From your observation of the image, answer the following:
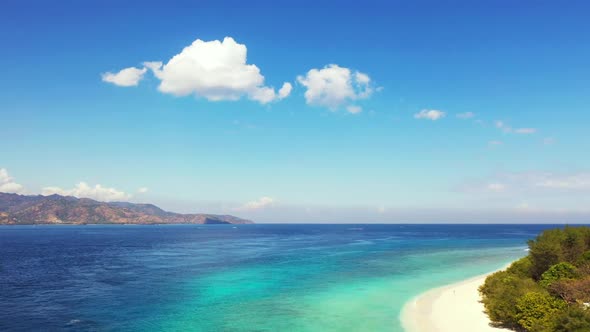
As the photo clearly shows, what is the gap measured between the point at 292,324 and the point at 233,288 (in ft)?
79.6

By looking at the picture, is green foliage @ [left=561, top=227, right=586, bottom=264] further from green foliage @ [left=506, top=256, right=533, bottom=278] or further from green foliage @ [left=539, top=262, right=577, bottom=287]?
green foliage @ [left=539, top=262, right=577, bottom=287]

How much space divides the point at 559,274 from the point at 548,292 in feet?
22.1

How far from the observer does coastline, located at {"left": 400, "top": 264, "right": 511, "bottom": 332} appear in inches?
1630

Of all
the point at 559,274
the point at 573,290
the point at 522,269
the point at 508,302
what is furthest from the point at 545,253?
the point at 508,302

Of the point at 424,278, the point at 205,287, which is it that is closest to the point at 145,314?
the point at 205,287

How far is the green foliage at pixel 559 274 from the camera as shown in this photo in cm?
4409

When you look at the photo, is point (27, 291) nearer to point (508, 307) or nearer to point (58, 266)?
point (58, 266)

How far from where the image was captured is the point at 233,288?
64750 mm

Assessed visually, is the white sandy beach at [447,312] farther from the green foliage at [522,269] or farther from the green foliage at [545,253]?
the green foliage at [545,253]

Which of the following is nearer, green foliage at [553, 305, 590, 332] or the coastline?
green foliage at [553, 305, 590, 332]

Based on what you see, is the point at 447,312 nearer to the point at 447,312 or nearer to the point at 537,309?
the point at 447,312

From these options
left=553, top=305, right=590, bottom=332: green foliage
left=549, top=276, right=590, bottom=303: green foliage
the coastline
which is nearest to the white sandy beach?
the coastline

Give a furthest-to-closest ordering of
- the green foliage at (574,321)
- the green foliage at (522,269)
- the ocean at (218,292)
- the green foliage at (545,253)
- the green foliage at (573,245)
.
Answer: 1. the green foliage at (522,269)
2. the green foliage at (573,245)
3. the green foliage at (545,253)
4. the ocean at (218,292)
5. the green foliage at (574,321)

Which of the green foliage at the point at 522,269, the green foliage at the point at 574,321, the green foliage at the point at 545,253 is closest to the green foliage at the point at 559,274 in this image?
the green foliage at the point at 545,253
